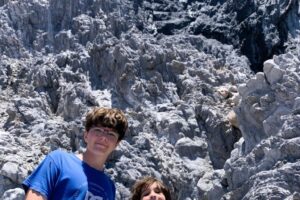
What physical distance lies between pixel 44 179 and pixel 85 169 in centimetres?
26

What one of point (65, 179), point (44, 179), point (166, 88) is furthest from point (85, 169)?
point (166, 88)

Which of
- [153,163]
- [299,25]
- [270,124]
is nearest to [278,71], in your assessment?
[270,124]

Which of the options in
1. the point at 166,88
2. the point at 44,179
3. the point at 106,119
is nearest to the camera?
the point at 44,179

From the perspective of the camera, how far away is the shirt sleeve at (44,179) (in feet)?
8.57

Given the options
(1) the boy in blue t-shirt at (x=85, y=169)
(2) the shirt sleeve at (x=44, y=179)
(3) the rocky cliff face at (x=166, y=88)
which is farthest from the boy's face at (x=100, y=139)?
(3) the rocky cliff face at (x=166, y=88)

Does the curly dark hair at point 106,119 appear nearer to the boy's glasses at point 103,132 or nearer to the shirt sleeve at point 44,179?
the boy's glasses at point 103,132

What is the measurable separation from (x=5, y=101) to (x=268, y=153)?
304 inches

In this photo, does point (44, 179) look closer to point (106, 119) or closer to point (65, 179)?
point (65, 179)

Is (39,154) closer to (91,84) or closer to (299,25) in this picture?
(91,84)

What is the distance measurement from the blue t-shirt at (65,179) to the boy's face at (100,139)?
10 cm

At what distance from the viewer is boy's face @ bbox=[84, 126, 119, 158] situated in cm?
286

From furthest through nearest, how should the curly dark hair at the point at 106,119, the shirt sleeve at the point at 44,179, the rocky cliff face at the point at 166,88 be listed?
the rocky cliff face at the point at 166,88
the curly dark hair at the point at 106,119
the shirt sleeve at the point at 44,179

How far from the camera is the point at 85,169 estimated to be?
2.83 m

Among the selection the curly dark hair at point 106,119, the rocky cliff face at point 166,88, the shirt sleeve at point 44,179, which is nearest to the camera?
the shirt sleeve at point 44,179
